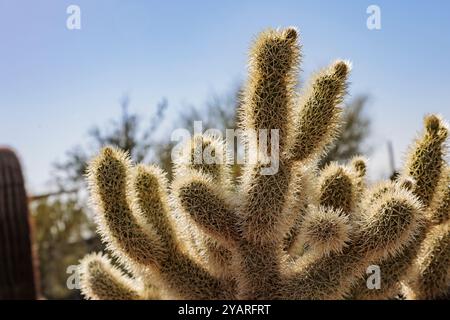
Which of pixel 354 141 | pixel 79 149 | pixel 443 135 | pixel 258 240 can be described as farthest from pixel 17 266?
pixel 354 141

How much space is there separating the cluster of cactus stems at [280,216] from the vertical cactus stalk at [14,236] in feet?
5.65

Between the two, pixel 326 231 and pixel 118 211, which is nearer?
pixel 326 231

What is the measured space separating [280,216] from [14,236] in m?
3.02

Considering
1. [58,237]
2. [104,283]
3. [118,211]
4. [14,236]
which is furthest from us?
[58,237]

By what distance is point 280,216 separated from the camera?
8.64 feet

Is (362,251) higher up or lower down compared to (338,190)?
lower down

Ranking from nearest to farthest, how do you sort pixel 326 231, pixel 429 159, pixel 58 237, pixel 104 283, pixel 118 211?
pixel 326 231
pixel 118 211
pixel 429 159
pixel 104 283
pixel 58 237

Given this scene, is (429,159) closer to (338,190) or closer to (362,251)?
(338,190)

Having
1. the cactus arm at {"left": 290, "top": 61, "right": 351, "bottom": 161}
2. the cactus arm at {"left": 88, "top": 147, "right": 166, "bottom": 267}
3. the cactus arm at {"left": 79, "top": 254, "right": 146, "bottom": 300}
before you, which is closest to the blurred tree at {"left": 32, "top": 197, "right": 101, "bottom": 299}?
the cactus arm at {"left": 79, "top": 254, "right": 146, "bottom": 300}

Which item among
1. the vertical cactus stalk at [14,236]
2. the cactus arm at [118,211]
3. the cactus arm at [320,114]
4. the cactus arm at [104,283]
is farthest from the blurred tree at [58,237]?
the cactus arm at [320,114]

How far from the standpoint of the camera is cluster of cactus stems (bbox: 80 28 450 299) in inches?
102

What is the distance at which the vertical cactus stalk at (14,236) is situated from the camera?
4797 mm

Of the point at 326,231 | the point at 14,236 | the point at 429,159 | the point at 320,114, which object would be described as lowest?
the point at 14,236

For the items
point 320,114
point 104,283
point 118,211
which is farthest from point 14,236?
point 320,114
